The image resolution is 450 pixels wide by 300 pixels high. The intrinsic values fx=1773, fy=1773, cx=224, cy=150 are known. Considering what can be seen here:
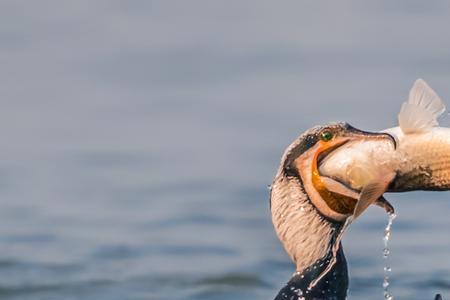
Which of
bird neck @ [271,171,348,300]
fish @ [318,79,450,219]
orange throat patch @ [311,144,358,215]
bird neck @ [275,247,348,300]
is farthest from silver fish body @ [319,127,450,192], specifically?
bird neck @ [275,247,348,300]

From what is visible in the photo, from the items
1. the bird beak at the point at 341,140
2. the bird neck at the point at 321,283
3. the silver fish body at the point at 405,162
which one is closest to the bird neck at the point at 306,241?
the bird neck at the point at 321,283

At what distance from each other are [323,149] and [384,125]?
14.2 feet

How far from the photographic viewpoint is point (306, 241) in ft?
23.0

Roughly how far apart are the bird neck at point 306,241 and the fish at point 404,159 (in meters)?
0.24

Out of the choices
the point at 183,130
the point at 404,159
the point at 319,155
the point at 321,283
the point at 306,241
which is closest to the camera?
the point at 404,159

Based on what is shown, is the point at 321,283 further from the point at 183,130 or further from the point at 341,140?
the point at 183,130

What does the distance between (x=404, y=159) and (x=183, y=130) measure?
488 cm

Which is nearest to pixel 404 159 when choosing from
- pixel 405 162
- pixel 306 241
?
pixel 405 162

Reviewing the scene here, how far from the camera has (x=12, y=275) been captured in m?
9.77

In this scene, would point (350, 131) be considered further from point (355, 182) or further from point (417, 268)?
point (417, 268)

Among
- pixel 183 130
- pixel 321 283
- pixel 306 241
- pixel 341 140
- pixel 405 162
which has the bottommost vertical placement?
pixel 321 283

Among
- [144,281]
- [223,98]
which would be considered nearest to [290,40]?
[223,98]

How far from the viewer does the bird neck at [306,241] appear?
6840mm

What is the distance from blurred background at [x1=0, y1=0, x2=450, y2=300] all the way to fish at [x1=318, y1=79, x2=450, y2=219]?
281 centimetres
